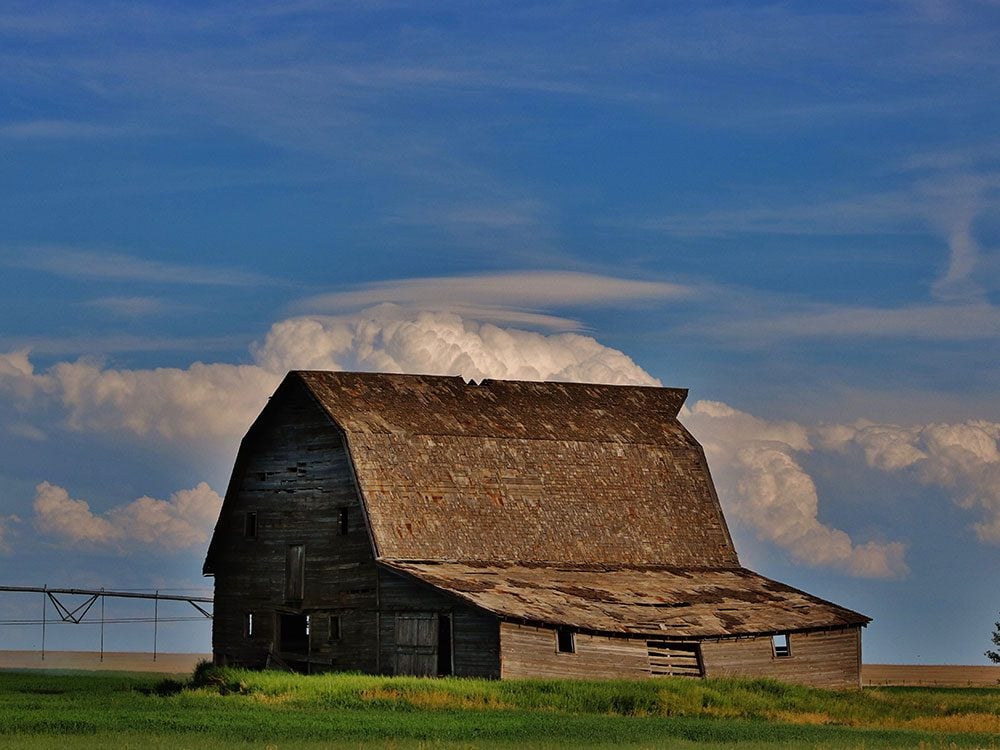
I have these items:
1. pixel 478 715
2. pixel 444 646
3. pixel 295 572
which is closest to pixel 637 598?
pixel 444 646

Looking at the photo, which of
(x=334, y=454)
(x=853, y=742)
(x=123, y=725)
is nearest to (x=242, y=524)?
(x=334, y=454)

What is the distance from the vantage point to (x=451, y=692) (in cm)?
4534

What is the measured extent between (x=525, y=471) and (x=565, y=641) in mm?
9270

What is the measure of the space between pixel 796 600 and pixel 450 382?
13216 mm

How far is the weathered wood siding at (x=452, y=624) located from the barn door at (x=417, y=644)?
0.16m

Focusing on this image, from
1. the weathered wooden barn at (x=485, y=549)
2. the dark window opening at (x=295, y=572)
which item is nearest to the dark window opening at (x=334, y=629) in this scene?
the weathered wooden barn at (x=485, y=549)

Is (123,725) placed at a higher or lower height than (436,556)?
lower

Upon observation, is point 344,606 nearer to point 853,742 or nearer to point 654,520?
point 654,520

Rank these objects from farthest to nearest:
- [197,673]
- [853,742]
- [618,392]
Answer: [618,392] < [197,673] < [853,742]

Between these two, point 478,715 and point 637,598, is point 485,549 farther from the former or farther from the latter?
point 478,715

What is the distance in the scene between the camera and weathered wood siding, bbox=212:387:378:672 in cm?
5391

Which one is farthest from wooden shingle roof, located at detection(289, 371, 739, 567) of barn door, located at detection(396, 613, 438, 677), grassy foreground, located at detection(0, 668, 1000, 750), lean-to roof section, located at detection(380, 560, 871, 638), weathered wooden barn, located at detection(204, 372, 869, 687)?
grassy foreground, located at detection(0, 668, 1000, 750)

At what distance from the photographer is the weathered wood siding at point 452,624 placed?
1948 inches

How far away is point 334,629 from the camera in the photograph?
5434 cm
